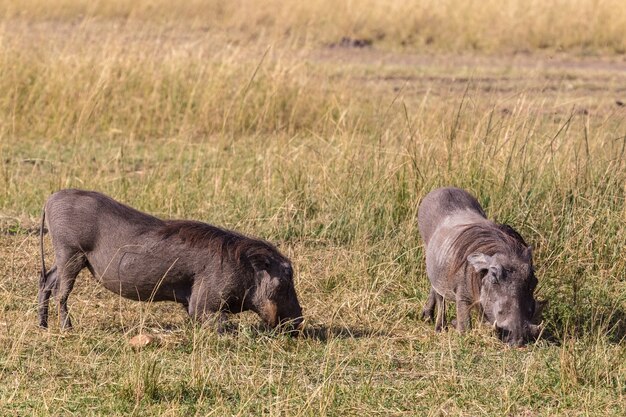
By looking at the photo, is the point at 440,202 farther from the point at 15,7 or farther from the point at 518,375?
the point at 15,7

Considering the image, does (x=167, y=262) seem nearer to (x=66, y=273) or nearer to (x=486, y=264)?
(x=66, y=273)

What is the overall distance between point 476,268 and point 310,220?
6.64ft

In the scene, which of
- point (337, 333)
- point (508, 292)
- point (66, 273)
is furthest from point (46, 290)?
point (508, 292)

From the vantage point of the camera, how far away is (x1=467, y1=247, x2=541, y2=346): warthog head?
4.66 m

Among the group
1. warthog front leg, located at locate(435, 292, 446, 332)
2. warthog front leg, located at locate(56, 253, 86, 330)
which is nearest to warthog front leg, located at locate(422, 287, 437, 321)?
warthog front leg, located at locate(435, 292, 446, 332)

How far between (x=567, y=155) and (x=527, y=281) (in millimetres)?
2368

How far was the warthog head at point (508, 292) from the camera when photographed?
4656 millimetres

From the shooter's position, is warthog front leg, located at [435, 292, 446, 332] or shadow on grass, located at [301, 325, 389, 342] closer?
shadow on grass, located at [301, 325, 389, 342]

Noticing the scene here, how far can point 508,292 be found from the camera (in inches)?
183

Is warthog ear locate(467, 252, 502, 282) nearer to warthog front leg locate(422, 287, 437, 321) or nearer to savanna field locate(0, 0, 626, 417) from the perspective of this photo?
savanna field locate(0, 0, 626, 417)

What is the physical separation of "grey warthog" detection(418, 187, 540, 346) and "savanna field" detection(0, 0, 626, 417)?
122 mm

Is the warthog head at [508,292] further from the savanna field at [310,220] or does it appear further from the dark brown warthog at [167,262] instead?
the dark brown warthog at [167,262]

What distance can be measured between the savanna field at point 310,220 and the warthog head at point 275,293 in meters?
0.11

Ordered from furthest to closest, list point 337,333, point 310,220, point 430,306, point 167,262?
1. point 310,220
2. point 430,306
3. point 337,333
4. point 167,262
